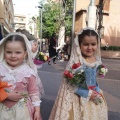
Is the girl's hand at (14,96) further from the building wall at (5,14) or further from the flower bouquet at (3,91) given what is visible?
the building wall at (5,14)

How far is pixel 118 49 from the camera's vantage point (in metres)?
20.6

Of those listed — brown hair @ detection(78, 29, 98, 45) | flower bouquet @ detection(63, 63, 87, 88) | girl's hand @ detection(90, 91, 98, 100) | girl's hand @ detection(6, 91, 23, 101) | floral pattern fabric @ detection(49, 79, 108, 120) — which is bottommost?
floral pattern fabric @ detection(49, 79, 108, 120)

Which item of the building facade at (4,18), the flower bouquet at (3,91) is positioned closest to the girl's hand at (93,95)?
the flower bouquet at (3,91)

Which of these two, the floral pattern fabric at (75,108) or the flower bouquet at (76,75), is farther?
the floral pattern fabric at (75,108)

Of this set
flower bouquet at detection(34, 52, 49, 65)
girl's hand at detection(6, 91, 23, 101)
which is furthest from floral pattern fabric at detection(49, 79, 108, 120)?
flower bouquet at detection(34, 52, 49, 65)

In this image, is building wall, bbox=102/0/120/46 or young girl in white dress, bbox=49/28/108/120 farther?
building wall, bbox=102/0/120/46

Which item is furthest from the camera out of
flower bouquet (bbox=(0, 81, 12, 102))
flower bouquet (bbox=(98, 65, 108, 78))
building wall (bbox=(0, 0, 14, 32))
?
building wall (bbox=(0, 0, 14, 32))

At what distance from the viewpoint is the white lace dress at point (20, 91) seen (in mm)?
2098

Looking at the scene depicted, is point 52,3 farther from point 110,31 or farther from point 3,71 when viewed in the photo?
point 3,71

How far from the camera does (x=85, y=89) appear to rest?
8.86 ft

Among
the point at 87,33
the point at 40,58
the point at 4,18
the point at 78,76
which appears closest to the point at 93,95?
the point at 78,76

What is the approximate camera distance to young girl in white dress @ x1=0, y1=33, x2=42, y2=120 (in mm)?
2100

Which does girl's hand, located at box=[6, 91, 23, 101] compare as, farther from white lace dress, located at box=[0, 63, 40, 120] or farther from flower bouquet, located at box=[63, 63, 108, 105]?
flower bouquet, located at box=[63, 63, 108, 105]

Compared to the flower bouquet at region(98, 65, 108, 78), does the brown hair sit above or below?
above
